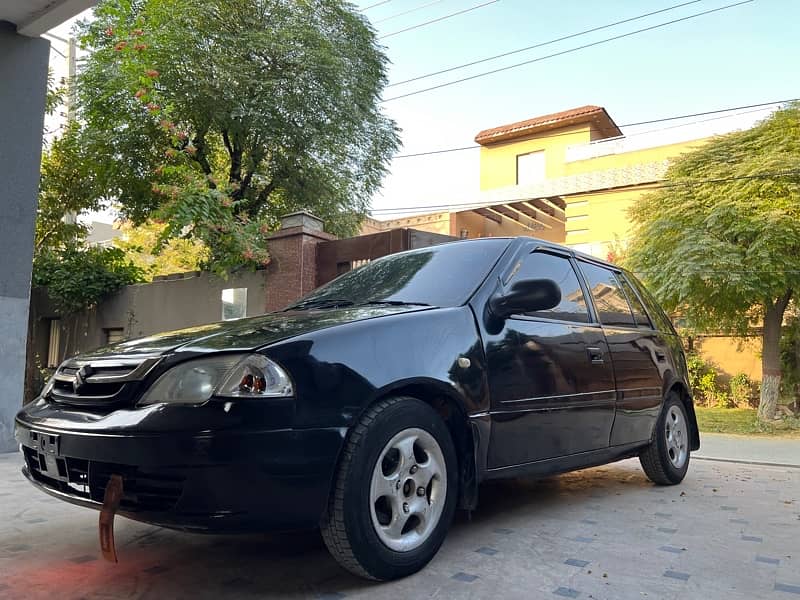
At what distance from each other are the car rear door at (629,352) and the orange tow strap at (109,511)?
2.85 metres

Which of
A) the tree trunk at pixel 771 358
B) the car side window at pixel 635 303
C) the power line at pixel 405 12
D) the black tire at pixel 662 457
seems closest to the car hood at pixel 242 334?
the car side window at pixel 635 303

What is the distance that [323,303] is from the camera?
3.67 metres

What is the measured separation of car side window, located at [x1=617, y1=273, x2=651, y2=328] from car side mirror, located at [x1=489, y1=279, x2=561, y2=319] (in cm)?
174

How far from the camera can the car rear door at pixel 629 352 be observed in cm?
411

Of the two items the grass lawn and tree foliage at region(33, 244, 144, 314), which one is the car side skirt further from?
tree foliage at region(33, 244, 144, 314)

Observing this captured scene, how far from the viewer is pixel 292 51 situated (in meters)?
13.5

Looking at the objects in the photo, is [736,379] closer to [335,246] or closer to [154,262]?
[335,246]

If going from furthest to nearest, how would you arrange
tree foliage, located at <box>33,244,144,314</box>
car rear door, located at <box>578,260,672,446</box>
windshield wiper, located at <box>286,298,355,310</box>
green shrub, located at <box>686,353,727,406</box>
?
green shrub, located at <box>686,353,727,406</box> → tree foliage, located at <box>33,244,144,314</box> → car rear door, located at <box>578,260,672,446</box> → windshield wiper, located at <box>286,298,355,310</box>

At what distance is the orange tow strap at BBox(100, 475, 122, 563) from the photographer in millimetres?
2326

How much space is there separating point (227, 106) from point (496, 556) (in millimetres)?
12295

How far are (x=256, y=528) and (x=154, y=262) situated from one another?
26.3 m

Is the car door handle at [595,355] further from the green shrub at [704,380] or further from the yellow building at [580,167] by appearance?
the green shrub at [704,380]

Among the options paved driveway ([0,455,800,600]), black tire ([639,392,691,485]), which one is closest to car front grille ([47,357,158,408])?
paved driveway ([0,455,800,600])

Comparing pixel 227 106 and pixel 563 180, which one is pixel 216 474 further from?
pixel 563 180
